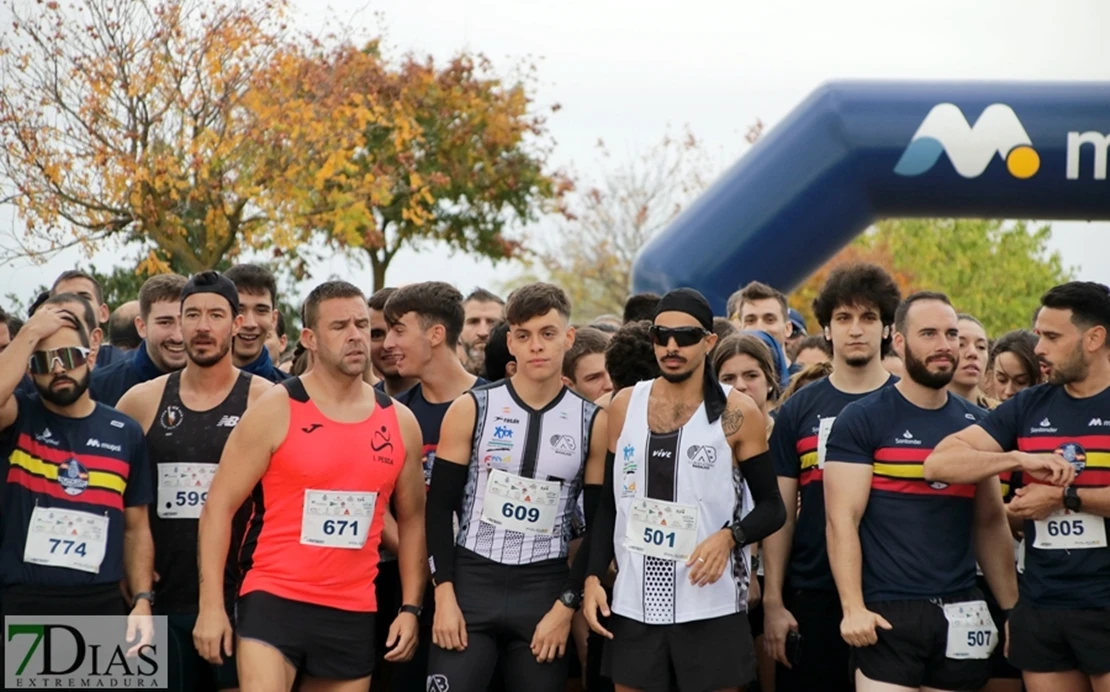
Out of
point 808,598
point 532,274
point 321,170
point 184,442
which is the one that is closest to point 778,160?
point 321,170

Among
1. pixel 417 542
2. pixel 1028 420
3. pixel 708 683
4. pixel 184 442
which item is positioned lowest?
pixel 708 683

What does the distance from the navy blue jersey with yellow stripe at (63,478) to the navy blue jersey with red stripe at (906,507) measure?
9.16 feet

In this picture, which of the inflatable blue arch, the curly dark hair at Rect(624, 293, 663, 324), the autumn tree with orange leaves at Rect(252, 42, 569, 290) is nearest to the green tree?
the autumn tree with orange leaves at Rect(252, 42, 569, 290)

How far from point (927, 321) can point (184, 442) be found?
3033mm

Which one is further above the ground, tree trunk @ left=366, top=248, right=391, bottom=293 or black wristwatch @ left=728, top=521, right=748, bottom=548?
tree trunk @ left=366, top=248, right=391, bottom=293

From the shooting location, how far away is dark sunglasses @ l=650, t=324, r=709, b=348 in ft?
16.5

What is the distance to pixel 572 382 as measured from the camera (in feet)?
21.0

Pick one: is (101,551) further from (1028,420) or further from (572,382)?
(1028,420)

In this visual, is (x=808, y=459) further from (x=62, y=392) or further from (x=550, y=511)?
(x=62, y=392)

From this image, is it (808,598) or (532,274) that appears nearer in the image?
(808,598)

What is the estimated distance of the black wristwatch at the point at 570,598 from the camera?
5.05 metres

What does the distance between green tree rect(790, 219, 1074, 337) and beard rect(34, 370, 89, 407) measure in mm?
37122

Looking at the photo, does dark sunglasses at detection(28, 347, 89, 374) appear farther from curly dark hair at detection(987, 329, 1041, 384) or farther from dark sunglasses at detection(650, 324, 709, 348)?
curly dark hair at detection(987, 329, 1041, 384)

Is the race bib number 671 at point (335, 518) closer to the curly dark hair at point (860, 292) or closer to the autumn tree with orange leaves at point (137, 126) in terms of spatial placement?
the curly dark hair at point (860, 292)
